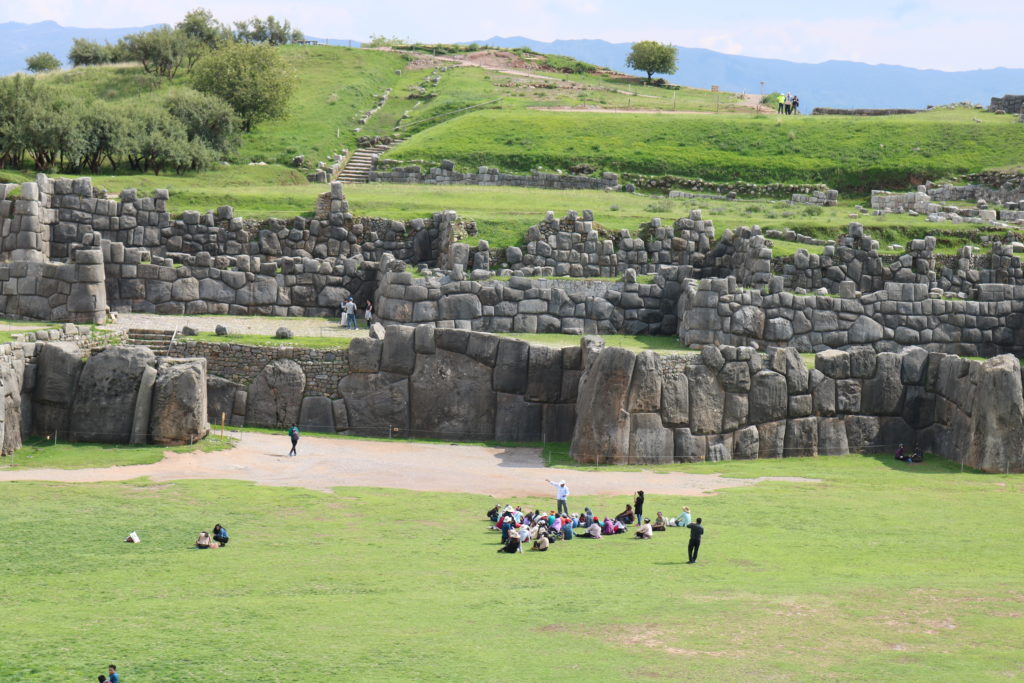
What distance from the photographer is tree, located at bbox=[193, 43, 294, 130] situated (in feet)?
238

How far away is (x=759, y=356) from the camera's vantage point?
40062 millimetres

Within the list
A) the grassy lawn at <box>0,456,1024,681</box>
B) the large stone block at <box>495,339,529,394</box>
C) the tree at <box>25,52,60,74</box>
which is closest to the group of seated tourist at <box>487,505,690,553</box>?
the grassy lawn at <box>0,456,1024,681</box>

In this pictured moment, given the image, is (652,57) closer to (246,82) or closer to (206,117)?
(246,82)

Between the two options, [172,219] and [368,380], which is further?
[172,219]

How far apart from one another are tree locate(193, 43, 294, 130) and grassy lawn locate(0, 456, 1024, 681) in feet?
143

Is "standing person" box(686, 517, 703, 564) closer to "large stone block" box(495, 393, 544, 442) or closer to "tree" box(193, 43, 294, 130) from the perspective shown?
"large stone block" box(495, 393, 544, 442)

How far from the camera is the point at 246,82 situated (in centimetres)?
7269

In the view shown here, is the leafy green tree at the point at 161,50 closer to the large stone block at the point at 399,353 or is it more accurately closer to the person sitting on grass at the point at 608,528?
the large stone block at the point at 399,353

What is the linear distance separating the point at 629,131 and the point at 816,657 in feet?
181

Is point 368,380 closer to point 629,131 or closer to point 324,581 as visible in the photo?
point 324,581

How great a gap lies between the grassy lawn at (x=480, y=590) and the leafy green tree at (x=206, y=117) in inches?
1415

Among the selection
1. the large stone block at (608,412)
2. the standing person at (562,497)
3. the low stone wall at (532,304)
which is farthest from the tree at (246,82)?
the standing person at (562,497)

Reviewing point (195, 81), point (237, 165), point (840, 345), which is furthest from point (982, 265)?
point (195, 81)

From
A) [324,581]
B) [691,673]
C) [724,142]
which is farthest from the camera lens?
[724,142]
